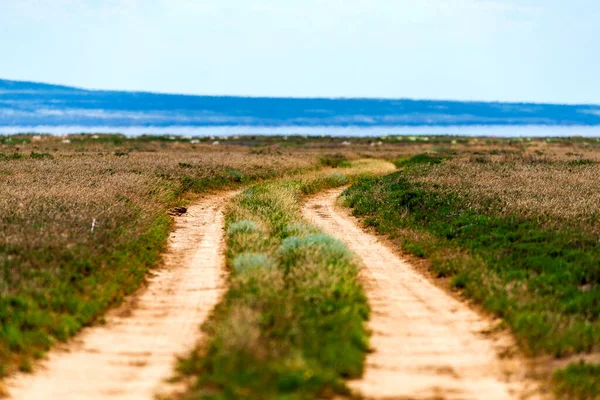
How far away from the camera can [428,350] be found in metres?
11.9

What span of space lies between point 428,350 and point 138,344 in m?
4.36

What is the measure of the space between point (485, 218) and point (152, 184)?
50.4ft

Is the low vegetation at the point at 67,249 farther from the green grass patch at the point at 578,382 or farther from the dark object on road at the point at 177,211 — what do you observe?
the green grass patch at the point at 578,382

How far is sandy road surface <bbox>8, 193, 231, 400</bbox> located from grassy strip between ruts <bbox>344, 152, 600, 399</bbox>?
5170mm

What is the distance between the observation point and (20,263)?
48.3 feet

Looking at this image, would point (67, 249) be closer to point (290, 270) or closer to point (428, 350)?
point (290, 270)

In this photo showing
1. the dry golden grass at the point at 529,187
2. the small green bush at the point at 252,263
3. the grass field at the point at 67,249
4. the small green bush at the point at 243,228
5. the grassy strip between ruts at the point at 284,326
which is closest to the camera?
the grassy strip between ruts at the point at 284,326

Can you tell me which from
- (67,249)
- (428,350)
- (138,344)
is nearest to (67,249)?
(67,249)

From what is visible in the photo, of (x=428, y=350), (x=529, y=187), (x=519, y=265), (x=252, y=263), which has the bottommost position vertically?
(x=428, y=350)

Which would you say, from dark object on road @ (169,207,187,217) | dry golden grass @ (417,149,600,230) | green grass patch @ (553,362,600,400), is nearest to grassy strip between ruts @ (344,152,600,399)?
green grass patch @ (553,362,600,400)

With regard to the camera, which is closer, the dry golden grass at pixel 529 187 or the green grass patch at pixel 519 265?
the green grass patch at pixel 519 265

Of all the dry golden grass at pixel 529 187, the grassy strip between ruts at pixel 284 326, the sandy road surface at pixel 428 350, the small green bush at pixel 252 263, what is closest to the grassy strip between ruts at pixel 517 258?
the dry golden grass at pixel 529 187

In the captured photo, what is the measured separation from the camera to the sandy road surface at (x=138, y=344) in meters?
10.0

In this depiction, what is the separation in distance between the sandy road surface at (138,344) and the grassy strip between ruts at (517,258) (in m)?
5.17
